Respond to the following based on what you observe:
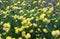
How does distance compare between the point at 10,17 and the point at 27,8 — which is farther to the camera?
the point at 27,8

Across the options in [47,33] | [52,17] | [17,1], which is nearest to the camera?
[47,33]

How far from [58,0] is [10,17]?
1491 millimetres

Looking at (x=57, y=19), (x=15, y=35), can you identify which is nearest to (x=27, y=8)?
(x=57, y=19)

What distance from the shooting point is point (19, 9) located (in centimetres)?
400

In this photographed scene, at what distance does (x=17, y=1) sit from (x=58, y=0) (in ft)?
2.92

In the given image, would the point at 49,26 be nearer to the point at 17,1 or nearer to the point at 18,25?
the point at 18,25

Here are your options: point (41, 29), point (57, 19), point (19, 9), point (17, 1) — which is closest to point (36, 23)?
point (41, 29)

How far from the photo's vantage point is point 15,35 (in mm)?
3094

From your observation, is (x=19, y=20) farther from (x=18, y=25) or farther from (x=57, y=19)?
(x=57, y=19)

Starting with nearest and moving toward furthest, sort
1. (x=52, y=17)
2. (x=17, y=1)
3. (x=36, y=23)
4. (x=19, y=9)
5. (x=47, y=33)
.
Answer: (x=47, y=33)
(x=36, y=23)
(x=52, y=17)
(x=19, y=9)
(x=17, y=1)

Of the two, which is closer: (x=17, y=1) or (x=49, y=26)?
(x=49, y=26)

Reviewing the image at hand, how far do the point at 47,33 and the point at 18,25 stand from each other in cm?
50

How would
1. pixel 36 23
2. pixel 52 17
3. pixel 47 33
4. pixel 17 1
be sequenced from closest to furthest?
1. pixel 47 33
2. pixel 36 23
3. pixel 52 17
4. pixel 17 1

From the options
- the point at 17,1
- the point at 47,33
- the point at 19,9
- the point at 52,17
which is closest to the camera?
the point at 47,33
